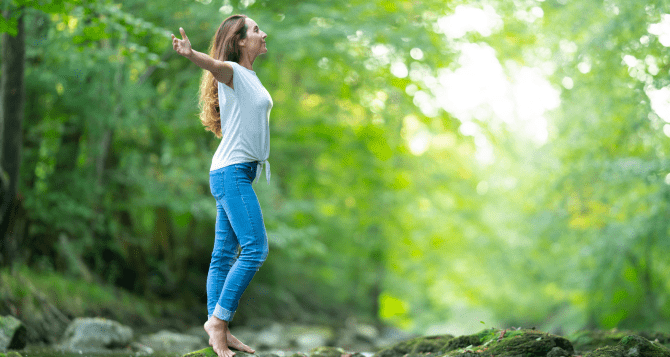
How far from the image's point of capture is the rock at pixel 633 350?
337cm

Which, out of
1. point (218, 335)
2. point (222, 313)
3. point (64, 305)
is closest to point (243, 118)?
point (222, 313)

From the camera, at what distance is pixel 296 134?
11977 millimetres

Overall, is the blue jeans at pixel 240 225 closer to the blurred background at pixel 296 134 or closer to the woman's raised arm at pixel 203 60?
the woman's raised arm at pixel 203 60

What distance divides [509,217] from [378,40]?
1053cm

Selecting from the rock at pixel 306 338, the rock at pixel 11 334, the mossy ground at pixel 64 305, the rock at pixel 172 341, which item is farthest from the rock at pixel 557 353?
the rock at pixel 306 338

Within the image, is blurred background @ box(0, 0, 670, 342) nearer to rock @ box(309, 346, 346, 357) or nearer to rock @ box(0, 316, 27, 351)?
rock @ box(0, 316, 27, 351)

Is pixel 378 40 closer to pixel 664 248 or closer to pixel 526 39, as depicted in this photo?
pixel 526 39

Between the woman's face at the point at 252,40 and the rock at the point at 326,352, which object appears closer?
the woman's face at the point at 252,40

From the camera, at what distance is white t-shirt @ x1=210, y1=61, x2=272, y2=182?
3.12 m

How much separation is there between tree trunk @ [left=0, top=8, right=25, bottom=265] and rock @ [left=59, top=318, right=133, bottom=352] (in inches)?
50.2

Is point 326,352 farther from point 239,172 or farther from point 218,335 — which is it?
point 239,172

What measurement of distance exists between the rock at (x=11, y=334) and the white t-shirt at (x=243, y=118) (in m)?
2.78

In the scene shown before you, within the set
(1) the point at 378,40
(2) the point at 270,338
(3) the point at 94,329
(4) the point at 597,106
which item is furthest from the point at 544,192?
(3) the point at 94,329

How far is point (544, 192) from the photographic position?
11492 mm
